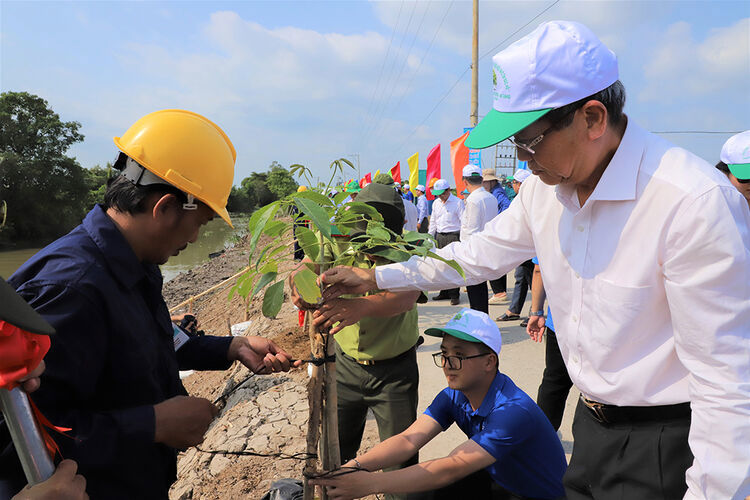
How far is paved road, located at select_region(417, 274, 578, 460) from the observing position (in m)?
3.67

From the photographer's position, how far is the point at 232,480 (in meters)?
3.23

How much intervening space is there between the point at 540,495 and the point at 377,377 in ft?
3.12

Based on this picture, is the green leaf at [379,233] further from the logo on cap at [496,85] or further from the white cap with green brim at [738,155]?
the white cap with green brim at [738,155]

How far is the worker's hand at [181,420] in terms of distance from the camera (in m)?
1.40

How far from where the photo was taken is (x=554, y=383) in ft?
10.3

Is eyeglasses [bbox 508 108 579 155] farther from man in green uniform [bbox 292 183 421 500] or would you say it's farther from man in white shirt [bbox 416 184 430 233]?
man in white shirt [bbox 416 184 430 233]

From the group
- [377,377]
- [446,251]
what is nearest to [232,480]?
[377,377]

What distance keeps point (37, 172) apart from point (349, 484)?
3691cm

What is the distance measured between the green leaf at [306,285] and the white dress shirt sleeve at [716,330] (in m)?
1.10

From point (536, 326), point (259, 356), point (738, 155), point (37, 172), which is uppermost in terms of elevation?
point (37, 172)

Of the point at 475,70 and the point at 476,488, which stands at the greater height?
the point at 475,70

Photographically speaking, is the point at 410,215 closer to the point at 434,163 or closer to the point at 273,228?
the point at 434,163

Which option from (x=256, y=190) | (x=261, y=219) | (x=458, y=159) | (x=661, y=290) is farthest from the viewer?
(x=256, y=190)

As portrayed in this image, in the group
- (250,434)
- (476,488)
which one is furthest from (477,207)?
(476,488)
